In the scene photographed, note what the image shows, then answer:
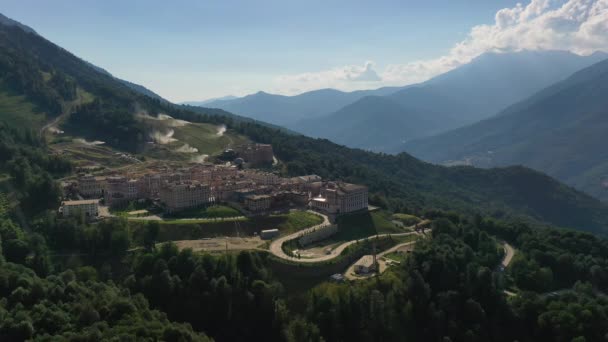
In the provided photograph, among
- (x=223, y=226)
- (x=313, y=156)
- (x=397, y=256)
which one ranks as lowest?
(x=397, y=256)

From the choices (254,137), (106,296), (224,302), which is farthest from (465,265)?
(254,137)

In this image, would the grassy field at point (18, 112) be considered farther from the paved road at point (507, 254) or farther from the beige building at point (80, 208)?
the paved road at point (507, 254)

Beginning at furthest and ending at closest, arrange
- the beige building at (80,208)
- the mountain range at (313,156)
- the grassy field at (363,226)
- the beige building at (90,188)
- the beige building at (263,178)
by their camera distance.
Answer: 1. the mountain range at (313,156)
2. the beige building at (263,178)
3. the beige building at (90,188)
4. the grassy field at (363,226)
5. the beige building at (80,208)

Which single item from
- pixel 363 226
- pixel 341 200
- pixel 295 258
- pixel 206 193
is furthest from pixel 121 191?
pixel 363 226

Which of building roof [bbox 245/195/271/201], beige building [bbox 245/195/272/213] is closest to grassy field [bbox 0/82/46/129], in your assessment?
building roof [bbox 245/195/271/201]

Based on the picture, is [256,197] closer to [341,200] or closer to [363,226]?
[341,200]

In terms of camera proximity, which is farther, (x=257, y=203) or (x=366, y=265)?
(x=257, y=203)

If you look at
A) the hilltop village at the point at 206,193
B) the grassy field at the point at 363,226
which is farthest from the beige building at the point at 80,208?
the grassy field at the point at 363,226
